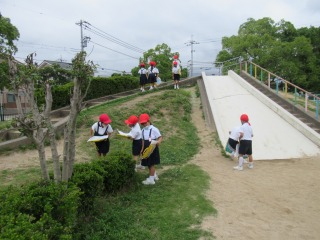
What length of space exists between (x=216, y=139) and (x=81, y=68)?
20.9ft

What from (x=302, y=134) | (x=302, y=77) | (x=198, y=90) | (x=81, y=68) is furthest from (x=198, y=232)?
(x=302, y=77)

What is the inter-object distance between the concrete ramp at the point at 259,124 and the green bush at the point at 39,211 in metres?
6.17

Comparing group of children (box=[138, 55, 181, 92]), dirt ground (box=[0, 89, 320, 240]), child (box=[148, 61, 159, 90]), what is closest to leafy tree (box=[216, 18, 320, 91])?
group of children (box=[138, 55, 181, 92])

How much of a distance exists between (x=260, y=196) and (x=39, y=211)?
3911 mm

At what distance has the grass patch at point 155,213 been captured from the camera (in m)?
4.05

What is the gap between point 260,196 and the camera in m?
5.60

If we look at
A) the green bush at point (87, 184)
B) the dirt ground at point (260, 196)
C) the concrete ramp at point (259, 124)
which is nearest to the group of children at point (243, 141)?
the dirt ground at point (260, 196)

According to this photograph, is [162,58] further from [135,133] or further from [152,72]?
[135,133]

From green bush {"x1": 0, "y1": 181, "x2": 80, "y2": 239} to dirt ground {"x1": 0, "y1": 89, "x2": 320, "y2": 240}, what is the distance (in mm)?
2021

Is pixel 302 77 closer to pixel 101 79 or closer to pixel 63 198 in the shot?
pixel 101 79

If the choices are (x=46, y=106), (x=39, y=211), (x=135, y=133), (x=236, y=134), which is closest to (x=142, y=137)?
(x=135, y=133)

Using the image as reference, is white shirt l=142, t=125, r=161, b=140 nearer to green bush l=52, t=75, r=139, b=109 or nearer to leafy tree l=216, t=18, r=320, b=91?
green bush l=52, t=75, r=139, b=109

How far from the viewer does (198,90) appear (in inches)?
578

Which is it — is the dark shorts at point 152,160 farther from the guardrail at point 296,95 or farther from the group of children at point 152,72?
the group of children at point 152,72
